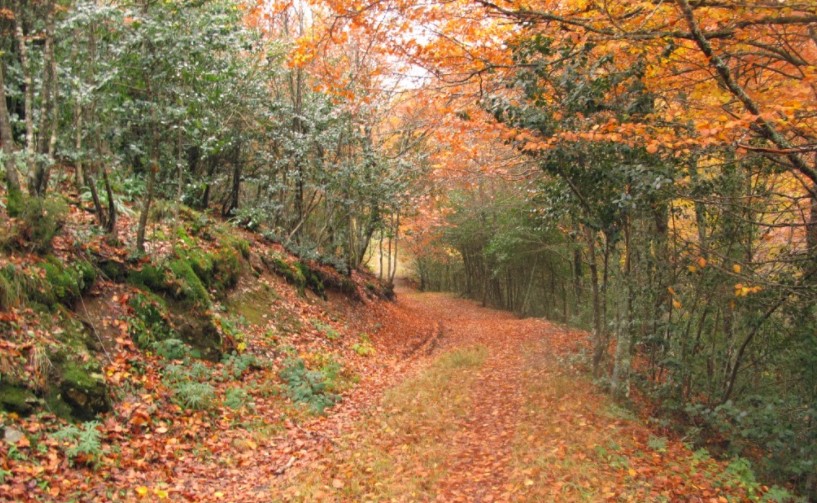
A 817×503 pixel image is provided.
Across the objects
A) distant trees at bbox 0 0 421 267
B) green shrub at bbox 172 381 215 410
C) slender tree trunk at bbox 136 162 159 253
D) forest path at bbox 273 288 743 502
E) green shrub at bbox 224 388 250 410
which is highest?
distant trees at bbox 0 0 421 267

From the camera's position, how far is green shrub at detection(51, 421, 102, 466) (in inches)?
192

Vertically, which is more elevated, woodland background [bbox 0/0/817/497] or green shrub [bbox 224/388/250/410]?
woodland background [bbox 0/0/817/497]

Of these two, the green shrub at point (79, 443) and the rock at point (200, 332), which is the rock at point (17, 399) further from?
the rock at point (200, 332)

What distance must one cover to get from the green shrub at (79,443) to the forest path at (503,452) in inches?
71.9

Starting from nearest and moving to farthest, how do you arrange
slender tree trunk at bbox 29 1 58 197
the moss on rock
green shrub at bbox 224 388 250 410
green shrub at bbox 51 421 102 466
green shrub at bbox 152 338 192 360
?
green shrub at bbox 51 421 102 466, the moss on rock, slender tree trunk at bbox 29 1 58 197, green shrub at bbox 224 388 250 410, green shrub at bbox 152 338 192 360

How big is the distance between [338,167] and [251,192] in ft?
20.4

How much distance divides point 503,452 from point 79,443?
490 centimetres

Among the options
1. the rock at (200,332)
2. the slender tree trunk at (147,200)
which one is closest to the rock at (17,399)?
the rock at (200,332)

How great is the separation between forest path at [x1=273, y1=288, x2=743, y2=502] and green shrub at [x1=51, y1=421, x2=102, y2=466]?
1827 millimetres

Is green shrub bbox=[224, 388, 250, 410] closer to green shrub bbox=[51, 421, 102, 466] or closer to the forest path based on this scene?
the forest path

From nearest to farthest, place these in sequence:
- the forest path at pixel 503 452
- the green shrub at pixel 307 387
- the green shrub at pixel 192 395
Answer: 1. the forest path at pixel 503 452
2. the green shrub at pixel 192 395
3. the green shrub at pixel 307 387

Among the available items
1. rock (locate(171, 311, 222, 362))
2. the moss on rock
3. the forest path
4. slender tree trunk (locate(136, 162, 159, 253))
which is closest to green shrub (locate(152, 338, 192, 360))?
rock (locate(171, 311, 222, 362))

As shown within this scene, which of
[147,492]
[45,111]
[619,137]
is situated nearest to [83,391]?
[147,492]

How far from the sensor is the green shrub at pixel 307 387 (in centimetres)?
822
